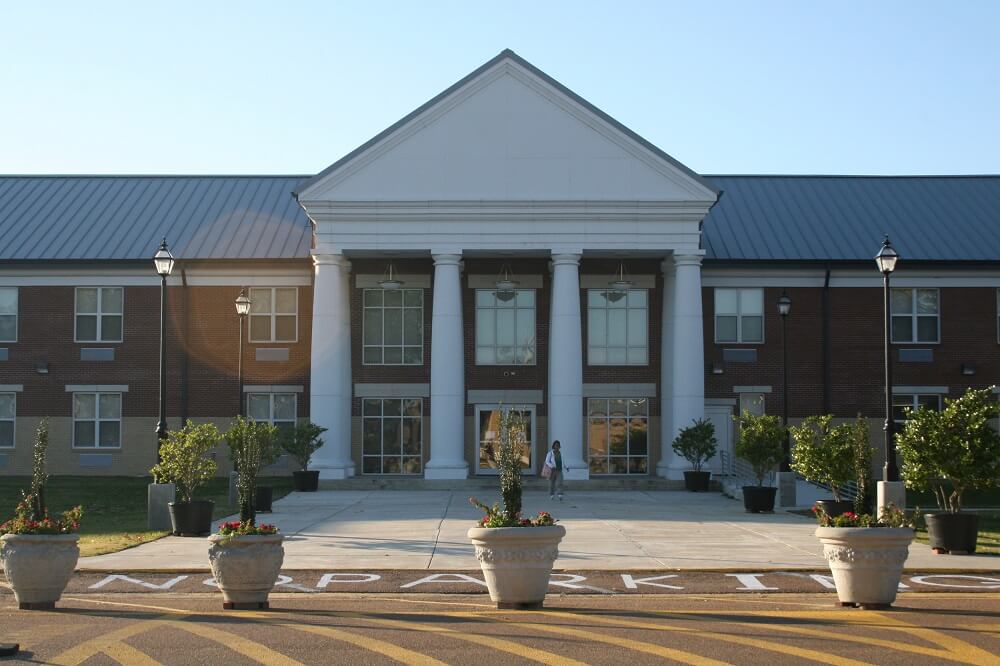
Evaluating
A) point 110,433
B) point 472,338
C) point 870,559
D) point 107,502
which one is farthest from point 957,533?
point 110,433

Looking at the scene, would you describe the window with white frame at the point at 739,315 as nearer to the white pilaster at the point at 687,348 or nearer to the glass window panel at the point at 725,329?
the glass window panel at the point at 725,329

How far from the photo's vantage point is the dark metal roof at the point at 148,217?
4159 centimetres

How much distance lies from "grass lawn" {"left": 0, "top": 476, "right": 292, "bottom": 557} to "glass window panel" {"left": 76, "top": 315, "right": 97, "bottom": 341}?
462 centimetres

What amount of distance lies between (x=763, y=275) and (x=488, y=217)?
32.2ft

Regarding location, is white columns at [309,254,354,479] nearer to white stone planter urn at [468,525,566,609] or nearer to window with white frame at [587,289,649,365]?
window with white frame at [587,289,649,365]

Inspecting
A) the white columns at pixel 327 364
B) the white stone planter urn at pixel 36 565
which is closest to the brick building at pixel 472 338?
the white columns at pixel 327 364

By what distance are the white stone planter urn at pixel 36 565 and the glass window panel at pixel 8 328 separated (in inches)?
1137

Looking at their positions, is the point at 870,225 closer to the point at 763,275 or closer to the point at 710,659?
the point at 763,275

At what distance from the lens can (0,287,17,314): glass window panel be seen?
41.3 meters

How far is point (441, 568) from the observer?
18.1 m

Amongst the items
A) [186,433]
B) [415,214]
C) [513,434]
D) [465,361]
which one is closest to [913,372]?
[465,361]

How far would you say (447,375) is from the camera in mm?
36969

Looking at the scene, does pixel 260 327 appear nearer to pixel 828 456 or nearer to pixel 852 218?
pixel 852 218

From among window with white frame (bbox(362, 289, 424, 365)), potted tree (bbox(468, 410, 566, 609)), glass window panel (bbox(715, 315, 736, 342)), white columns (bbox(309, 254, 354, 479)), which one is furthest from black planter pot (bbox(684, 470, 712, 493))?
potted tree (bbox(468, 410, 566, 609))
